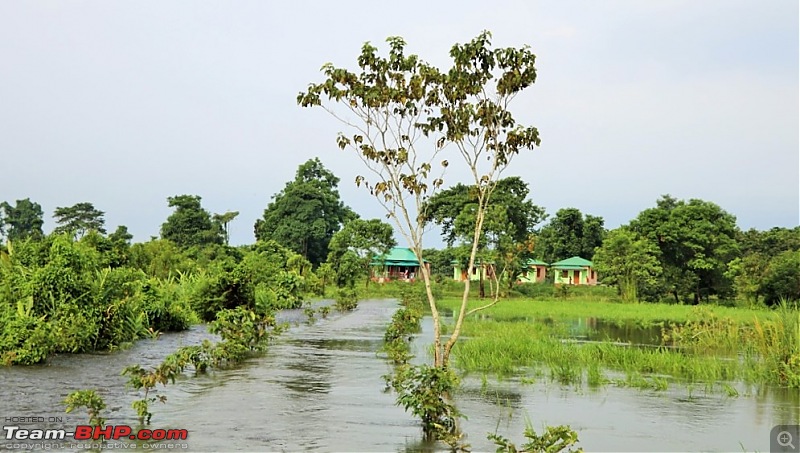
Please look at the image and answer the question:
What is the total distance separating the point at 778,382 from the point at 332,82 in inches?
344

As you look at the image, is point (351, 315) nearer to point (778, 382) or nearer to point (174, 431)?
point (778, 382)

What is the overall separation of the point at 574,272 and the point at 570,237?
10.6ft

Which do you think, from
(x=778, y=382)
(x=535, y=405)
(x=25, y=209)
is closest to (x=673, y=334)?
(x=778, y=382)

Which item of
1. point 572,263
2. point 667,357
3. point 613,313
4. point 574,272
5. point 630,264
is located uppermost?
point 572,263

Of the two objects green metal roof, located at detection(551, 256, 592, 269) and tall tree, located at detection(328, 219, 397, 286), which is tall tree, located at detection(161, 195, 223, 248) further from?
green metal roof, located at detection(551, 256, 592, 269)

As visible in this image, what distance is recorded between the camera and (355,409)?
32.7ft

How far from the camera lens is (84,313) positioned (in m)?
14.2

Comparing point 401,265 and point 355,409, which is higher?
point 401,265

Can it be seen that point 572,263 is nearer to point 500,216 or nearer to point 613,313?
point 500,216

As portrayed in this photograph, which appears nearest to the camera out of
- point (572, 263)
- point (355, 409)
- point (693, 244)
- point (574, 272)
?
point (355, 409)

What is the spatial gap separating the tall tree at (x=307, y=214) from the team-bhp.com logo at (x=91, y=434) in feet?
176

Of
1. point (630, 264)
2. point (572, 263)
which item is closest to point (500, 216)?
point (630, 264)

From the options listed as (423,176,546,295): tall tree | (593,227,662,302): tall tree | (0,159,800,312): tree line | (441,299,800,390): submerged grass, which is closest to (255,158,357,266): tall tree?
(0,159,800,312): tree line

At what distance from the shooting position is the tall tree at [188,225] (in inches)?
2223
